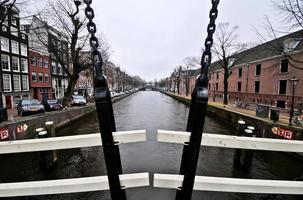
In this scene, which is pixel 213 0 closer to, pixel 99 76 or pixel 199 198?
pixel 99 76

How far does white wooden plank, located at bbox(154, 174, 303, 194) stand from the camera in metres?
1.43

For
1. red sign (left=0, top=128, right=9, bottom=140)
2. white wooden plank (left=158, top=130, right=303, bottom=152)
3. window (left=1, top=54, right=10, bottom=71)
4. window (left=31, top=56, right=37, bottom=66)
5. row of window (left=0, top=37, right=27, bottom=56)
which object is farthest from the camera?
window (left=31, top=56, right=37, bottom=66)

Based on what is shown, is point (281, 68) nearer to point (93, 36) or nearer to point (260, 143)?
point (260, 143)

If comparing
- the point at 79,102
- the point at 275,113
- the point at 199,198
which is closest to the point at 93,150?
the point at 199,198

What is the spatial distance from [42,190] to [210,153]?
7910 millimetres

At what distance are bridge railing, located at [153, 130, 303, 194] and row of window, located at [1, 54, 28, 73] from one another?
25.3 meters

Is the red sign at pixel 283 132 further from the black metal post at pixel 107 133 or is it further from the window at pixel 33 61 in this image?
the window at pixel 33 61

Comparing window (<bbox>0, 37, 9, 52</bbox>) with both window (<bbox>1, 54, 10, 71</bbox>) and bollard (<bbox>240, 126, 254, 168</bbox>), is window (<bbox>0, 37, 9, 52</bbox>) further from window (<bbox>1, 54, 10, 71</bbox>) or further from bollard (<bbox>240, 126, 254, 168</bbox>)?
bollard (<bbox>240, 126, 254, 168</bbox>)

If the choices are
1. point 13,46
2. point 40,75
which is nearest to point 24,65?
point 13,46

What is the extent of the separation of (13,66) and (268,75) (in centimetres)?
3185

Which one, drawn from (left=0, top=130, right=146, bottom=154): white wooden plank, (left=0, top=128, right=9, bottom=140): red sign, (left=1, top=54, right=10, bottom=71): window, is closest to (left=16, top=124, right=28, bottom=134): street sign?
(left=0, top=128, right=9, bottom=140): red sign

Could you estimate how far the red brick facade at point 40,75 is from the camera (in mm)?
25547

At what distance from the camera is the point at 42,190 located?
5.28ft

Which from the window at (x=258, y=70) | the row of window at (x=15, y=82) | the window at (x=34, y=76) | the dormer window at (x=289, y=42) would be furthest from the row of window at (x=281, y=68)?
the window at (x=34, y=76)
